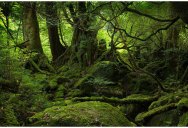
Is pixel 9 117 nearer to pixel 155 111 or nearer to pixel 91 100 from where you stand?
pixel 91 100

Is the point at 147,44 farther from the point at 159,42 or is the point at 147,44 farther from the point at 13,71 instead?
the point at 13,71

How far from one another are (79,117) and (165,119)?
2.51m

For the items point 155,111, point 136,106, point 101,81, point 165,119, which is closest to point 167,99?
point 155,111

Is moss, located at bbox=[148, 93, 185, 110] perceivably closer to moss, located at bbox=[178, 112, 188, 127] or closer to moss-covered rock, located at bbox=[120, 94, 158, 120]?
moss-covered rock, located at bbox=[120, 94, 158, 120]

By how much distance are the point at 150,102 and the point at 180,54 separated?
6.89 feet

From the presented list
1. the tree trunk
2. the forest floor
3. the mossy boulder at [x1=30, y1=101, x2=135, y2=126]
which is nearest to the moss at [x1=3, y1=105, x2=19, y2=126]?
the forest floor

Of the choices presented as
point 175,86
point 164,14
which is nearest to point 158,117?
point 175,86

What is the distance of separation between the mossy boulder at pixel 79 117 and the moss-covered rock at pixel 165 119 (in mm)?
1525

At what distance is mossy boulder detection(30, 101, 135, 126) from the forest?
0.04ft

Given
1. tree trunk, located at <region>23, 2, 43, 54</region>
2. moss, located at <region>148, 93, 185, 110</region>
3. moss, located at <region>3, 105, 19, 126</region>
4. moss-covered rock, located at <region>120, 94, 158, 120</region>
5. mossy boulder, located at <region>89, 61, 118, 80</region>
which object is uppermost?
tree trunk, located at <region>23, 2, 43, 54</region>

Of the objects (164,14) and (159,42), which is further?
(159,42)

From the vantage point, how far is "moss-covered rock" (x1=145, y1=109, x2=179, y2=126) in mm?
5934

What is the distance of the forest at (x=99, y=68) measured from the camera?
15.9 ft

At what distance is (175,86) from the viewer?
789cm
